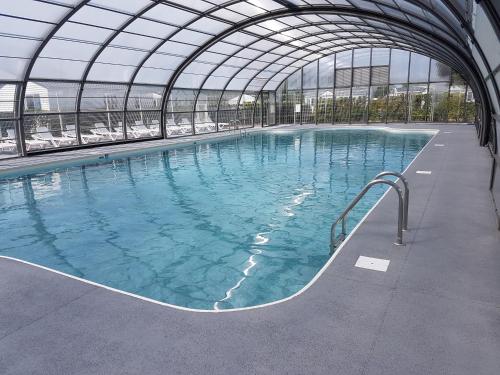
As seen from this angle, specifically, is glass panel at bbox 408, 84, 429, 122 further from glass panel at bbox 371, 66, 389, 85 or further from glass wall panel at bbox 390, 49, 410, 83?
glass panel at bbox 371, 66, 389, 85

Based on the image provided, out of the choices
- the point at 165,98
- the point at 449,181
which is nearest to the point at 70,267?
the point at 449,181

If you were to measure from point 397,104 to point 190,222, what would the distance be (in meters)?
28.5

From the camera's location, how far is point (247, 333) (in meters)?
3.10

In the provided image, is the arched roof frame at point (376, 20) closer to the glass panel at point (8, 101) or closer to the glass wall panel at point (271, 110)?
the glass panel at point (8, 101)

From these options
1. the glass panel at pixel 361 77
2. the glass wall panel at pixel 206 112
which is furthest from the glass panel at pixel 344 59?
the glass wall panel at pixel 206 112

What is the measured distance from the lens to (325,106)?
1331 inches

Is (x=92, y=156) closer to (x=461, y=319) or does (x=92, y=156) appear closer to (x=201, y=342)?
(x=201, y=342)

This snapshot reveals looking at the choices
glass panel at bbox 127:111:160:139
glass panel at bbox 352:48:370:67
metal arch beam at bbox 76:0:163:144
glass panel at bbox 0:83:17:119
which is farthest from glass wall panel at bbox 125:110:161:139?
glass panel at bbox 352:48:370:67

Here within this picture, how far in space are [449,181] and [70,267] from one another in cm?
871

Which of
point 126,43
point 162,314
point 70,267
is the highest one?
point 126,43

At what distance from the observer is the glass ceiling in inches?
497

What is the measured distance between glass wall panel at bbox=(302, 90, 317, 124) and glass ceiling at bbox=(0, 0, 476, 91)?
8.96 meters

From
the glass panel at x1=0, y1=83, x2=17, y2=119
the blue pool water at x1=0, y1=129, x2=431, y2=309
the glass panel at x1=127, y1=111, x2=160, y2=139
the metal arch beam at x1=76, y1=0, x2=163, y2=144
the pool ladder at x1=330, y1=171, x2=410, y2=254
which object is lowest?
the blue pool water at x1=0, y1=129, x2=431, y2=309

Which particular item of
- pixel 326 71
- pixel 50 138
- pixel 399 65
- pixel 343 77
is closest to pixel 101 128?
pixel 50 138
